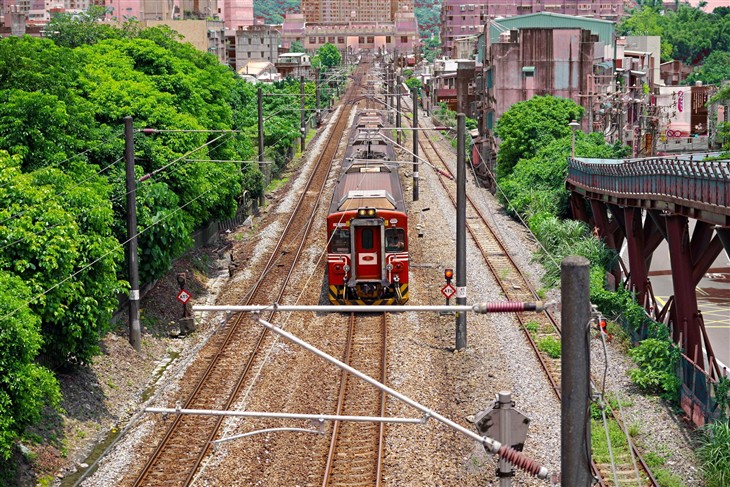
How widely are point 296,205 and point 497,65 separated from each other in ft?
56.9

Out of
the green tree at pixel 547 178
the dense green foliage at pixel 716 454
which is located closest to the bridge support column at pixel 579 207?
the green tree at pixel 547 178

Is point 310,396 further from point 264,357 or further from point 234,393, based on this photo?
point 264,357

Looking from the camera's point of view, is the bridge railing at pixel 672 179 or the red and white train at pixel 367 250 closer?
the bridge railing at pixel 672 179

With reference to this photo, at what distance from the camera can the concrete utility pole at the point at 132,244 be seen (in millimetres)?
26984

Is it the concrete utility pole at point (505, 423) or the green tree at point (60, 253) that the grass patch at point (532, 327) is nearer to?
the green tree at point (60, 253)

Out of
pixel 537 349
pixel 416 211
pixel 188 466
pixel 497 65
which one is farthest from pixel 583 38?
pixel 188 466

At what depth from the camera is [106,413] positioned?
23719 mm

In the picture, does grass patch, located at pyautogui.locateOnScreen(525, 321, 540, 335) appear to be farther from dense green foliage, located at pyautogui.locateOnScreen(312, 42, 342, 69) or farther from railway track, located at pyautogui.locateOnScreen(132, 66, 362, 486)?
dense green foliage, located at pyautogui.locateOnScreen(312, 42, 342, 69)

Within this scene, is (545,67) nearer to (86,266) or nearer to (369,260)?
(369,260)

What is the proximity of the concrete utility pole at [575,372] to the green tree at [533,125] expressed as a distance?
43799 millimetres

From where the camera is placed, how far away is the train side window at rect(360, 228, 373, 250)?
30.4 metres

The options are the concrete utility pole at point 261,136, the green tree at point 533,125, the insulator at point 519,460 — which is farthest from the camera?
the green tree at point 533,125

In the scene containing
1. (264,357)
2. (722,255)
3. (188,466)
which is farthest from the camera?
(722,255)

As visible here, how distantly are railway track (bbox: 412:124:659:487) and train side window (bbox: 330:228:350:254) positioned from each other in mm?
5268
